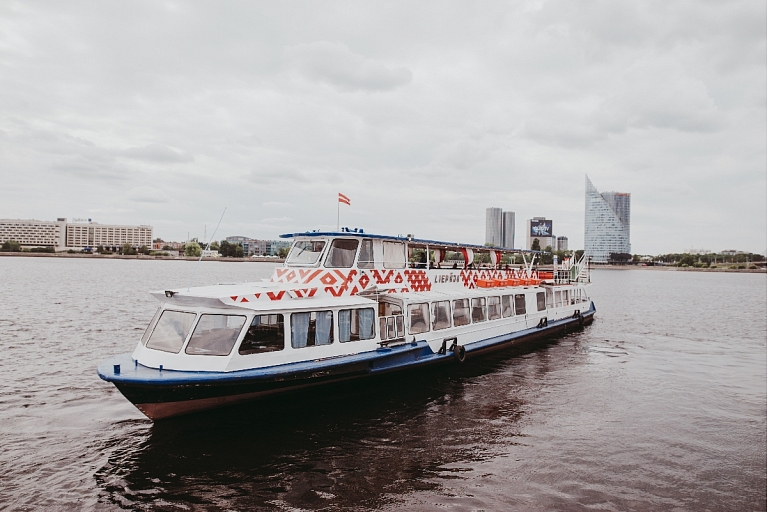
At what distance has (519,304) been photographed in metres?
26.1

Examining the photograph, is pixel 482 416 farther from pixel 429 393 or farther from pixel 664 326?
pixel 664 326

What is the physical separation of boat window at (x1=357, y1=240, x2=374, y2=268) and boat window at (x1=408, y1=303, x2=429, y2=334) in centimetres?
223

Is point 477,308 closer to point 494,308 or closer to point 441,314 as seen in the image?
point 494,308

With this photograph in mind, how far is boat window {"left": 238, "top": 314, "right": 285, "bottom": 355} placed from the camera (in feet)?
42.9

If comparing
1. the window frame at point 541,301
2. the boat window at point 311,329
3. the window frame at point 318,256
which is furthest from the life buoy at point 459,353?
the window frame at point 541,301

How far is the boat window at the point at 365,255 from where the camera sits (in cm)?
1764

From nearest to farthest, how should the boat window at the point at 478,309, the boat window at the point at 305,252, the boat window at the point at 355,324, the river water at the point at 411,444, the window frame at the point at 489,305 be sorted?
1. the river water at the point at 411,444
2. the boat window at the point at 355,324
3. the boat window at the point at 305,252
4. the boat window at the point at 478,309
5. the window frame at the point at 489,305

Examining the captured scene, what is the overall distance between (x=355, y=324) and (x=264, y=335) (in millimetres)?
3437

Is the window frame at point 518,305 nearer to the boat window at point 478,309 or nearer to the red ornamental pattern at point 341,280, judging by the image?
the boat window at point 478,309

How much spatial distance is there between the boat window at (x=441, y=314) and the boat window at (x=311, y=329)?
5805 mm

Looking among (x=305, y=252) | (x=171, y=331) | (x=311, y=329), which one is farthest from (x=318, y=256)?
(x=171, y=331)

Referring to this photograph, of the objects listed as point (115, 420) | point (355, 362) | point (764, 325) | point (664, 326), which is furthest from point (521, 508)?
point (764, 325)

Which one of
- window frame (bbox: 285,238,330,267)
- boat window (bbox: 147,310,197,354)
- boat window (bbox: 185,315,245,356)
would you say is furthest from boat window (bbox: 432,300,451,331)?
boat window (bbox: 147,310,197,354)

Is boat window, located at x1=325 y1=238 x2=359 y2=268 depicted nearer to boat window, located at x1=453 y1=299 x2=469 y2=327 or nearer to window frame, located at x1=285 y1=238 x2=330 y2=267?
window frame, located at x1=285 y1=238 x2=330 y2=267
